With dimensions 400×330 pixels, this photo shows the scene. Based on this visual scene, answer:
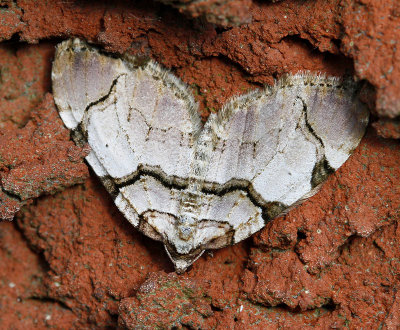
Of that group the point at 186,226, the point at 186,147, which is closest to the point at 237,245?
the point at 186,226

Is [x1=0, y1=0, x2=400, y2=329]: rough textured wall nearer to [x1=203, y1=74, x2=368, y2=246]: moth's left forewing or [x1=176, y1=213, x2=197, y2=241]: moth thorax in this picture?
[x1=203, y1=74, x2=368, y2=246]: moth's left forewing

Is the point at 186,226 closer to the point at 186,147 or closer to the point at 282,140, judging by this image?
the point at 186,147

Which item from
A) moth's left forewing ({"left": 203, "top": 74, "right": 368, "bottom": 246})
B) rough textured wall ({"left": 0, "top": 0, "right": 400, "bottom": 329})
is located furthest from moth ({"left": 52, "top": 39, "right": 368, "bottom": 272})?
rough textured wall ({"left": 0, "top": 0, "right": 400, "bottom": 329})

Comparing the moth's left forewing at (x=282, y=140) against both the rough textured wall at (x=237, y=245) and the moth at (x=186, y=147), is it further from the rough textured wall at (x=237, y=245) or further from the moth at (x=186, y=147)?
the rough textured wall at (x=237, y=245)

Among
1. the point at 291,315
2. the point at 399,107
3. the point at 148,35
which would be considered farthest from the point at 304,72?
the point at 291,315

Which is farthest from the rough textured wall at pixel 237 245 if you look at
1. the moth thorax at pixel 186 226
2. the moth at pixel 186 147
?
the moth thorax at pixel 186 226

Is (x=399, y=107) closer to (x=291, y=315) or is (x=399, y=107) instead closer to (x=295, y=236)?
(x=295, y=236)
